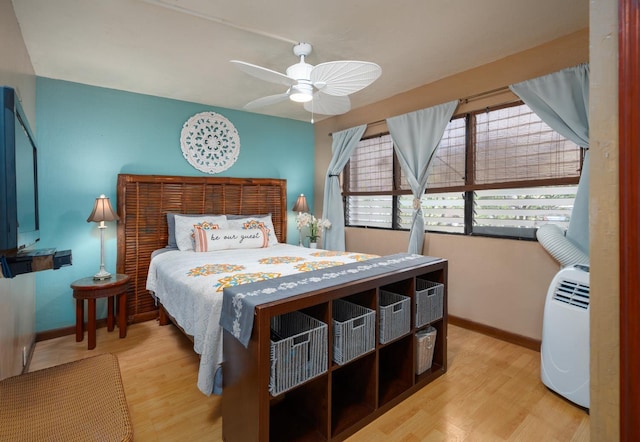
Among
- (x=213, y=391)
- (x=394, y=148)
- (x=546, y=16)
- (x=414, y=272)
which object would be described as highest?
(x=546, y=16)

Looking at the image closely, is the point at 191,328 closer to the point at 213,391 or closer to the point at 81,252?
the point at 213,391

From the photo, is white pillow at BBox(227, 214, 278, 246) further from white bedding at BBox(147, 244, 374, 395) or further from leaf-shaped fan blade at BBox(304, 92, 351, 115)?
leaf-shaped fan blade at BBox(304, 92, 351, 115)

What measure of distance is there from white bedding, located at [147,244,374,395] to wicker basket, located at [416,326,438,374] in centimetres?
82

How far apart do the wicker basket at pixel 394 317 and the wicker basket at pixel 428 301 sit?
0.40ft

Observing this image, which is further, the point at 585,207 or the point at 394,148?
the point at 394,148

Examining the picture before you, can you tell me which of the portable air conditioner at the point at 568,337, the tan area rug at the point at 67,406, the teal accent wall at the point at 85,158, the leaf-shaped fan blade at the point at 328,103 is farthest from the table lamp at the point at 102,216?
the portable air conditioner at the point at 568,337

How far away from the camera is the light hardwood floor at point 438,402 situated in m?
1.66

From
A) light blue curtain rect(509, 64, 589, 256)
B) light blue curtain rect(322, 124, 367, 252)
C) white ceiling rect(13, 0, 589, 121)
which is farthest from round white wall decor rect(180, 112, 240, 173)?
light blue curtain rect(509, 64, 589, 256)

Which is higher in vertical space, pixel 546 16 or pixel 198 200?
pixel 546 16

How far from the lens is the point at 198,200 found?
363 centimetres

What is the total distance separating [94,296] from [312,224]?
2594mm

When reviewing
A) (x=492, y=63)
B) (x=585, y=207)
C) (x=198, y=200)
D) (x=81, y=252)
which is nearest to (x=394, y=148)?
(x=492, y=63)

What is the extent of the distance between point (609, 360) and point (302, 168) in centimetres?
427

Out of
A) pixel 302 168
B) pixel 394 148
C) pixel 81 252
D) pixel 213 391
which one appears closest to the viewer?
pixel 213 391
